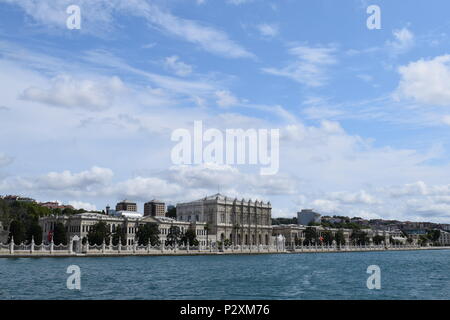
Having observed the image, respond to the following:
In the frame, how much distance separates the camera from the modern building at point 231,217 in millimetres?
123500

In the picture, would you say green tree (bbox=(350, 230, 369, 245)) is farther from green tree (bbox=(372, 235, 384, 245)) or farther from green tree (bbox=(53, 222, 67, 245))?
green tree (bbox=(53, 222, 67, 245))

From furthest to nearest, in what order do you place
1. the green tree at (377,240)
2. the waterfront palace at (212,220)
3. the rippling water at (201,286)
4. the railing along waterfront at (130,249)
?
the green tree at (377,240) → the waterfront palace at (212,220) → the railing along waterfront at (130,249) → the rippling water at (201,286)

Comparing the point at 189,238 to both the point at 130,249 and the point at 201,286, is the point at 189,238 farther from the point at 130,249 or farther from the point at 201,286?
the point at 201,286

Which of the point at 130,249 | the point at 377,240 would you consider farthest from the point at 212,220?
the point at 377,240

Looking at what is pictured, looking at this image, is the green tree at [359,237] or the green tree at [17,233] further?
the green tree at [359,237]

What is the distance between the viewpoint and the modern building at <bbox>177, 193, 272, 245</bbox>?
405 ft

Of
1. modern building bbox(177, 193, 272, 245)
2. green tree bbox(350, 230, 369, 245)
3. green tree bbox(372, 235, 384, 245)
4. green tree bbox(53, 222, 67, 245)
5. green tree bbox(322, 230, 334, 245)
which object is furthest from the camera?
green tree bbox(372, 235, 384, 245)

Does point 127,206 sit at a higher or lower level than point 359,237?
higher

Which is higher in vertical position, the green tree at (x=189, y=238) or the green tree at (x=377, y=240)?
the green tree at (x=189, y=238)

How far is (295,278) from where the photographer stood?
41.3 m

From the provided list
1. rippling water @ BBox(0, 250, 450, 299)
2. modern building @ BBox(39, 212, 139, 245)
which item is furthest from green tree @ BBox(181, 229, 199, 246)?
rippling water @ BBox(0, 250, 450, 299)

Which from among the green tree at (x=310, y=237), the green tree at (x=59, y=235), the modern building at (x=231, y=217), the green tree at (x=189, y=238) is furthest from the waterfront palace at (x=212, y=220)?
the green tree at (x=59, y=235)

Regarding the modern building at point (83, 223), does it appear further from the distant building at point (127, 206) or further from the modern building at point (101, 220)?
the distant building at point (127, 206)

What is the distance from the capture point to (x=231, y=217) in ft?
420
